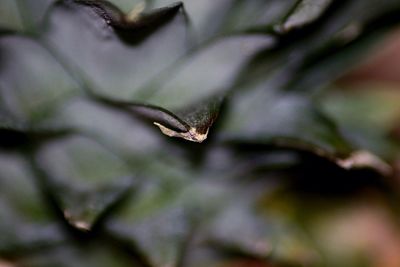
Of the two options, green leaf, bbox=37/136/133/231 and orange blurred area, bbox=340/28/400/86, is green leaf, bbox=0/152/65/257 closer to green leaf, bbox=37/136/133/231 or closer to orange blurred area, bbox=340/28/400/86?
green leaf, bbox=37/136/133/231

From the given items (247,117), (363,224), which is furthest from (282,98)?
(363,224)

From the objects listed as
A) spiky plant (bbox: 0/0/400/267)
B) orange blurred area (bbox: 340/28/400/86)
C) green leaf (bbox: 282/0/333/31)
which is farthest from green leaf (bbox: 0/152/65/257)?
orange blurred area (bbox: 340/28/400/86)

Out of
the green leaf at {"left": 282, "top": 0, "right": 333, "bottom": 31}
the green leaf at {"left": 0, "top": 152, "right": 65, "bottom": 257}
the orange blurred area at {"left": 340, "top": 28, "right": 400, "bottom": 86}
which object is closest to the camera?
the green leaf at {"left": 282, "top": 0, "right": 333, "bottom": 31}

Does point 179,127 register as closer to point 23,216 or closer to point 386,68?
point 23,216

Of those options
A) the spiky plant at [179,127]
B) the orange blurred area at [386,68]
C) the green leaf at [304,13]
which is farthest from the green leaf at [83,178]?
the orange blurred area at [386,68]

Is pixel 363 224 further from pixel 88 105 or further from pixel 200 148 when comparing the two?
pixel 88 105

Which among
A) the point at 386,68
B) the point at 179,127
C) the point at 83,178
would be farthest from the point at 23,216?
the point at 386,68

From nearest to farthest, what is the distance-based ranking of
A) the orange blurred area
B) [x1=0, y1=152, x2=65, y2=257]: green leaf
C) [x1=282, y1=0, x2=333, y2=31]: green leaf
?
[x1=282, y1=0, x2=333, y2=31]: green leaf < [x1=0, y1=152, x2=65, y2=257]: green leaf < the orange blurred area

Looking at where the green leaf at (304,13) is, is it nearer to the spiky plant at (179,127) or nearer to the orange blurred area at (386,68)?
the spiky plant at (179,127)
